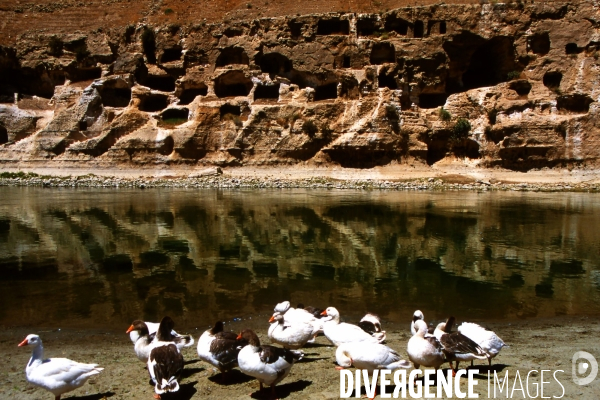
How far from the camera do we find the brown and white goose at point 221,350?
5.41 meters

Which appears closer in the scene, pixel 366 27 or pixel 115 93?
pixel 366 27

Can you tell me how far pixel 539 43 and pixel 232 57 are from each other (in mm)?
27093

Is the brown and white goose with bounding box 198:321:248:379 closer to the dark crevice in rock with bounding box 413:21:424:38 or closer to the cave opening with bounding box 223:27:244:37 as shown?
the dark crevice in rock with bounding box 413:21:424:38

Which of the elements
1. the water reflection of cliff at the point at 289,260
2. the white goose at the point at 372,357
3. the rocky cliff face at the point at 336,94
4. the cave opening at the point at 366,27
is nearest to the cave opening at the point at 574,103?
the rocky cliff face at the point at 336,94

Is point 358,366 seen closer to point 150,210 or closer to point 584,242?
point 584,242

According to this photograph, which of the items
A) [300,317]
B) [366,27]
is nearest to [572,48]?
[366,27]

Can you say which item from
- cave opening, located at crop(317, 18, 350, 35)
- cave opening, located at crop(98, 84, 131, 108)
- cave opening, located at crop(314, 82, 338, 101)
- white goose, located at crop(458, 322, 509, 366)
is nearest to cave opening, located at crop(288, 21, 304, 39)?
cave opening, located at crop(317, 18, 350, 35)

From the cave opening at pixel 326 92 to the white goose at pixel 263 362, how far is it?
129 ft

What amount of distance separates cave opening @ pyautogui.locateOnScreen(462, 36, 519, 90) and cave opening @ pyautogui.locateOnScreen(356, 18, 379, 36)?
9.47 metres

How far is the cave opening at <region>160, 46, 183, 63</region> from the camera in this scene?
150ft

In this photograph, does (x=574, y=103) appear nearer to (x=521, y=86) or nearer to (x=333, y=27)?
(x=521, y=86)

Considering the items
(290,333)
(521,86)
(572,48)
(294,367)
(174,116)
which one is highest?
(572,48)

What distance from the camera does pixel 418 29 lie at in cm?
4256

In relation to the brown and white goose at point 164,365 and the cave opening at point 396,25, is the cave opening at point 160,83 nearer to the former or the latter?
the cave opening at point 396,25
